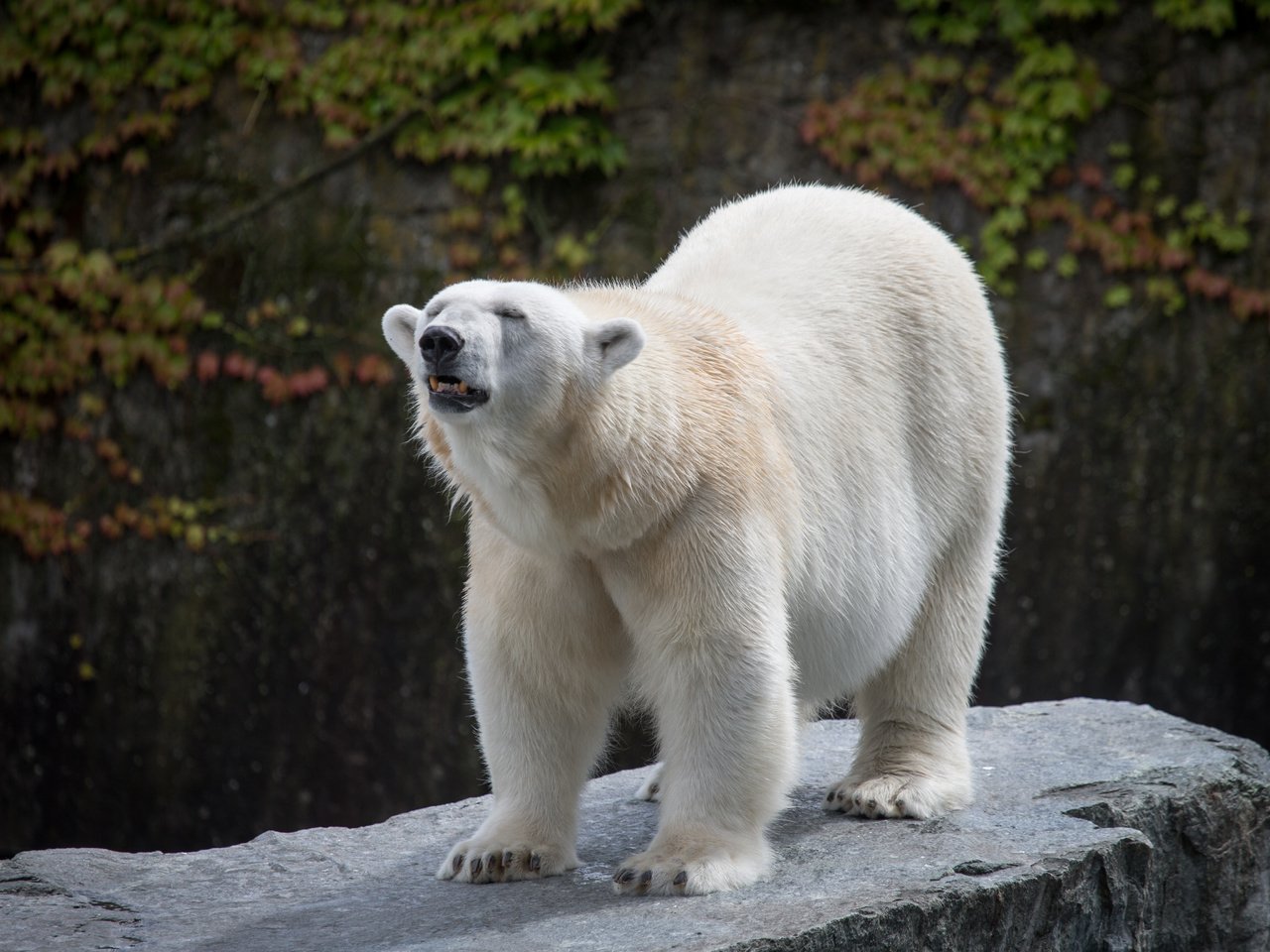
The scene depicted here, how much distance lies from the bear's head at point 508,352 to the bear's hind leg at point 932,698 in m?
1.49

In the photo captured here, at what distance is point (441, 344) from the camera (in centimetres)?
295

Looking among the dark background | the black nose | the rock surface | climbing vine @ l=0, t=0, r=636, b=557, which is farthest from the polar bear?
climbing vine @ l=0, t=0, r=636, b=557

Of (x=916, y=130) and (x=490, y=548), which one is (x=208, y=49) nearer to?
(x=916, y=130)

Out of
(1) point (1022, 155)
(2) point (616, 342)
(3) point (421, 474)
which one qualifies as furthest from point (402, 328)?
(1) point (1022, 155)

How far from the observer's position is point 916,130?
746 centimetres

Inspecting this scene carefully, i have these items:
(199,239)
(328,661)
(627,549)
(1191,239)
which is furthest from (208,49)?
(627,549)

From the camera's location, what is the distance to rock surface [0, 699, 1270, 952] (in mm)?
3172

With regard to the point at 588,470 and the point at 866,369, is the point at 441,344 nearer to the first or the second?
the point at 588,470

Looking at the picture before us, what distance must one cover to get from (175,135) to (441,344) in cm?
575

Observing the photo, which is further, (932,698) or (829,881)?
(932,698)

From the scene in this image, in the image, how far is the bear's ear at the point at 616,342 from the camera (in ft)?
10.2

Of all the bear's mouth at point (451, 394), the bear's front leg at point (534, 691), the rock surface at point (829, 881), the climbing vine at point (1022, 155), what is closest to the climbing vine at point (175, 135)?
the climbing vine at point (1022, 155)

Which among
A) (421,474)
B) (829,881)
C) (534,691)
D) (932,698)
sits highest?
(421,474)

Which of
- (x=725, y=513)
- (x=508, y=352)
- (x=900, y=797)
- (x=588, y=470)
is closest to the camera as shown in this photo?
(x=508, y=352)
